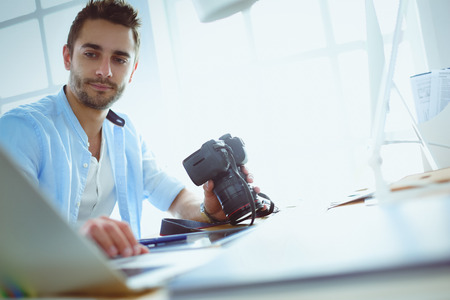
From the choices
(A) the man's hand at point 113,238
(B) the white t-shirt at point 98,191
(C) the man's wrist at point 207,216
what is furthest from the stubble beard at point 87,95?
(A) the man's hand at point 113,238

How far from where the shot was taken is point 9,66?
7.16 ft

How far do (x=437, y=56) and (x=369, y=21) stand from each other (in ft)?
3.91

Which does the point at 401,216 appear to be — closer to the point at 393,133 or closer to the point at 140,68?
the point at 393,133

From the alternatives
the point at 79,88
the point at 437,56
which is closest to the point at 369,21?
the point at 79,88

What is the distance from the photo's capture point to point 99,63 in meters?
1.26

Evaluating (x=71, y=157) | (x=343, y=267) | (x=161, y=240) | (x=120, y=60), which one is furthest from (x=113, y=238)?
(x=120, y=60)

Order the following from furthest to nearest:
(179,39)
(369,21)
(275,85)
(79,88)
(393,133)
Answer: (179,39), (275,85), (393,133), (79,88), (369,21)

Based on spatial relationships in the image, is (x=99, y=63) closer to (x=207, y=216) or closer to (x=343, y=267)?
(x=207, y=216)

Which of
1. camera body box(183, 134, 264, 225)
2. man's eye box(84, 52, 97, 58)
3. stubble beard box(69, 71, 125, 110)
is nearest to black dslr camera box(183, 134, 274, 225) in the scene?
camera body box(183, 134, 264, 225)

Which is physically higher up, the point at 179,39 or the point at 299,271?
the point at 179,39

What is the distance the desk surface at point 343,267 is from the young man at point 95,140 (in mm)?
621

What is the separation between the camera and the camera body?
727mm

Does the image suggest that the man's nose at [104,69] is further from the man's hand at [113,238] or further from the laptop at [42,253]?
the laptop at [42,253]

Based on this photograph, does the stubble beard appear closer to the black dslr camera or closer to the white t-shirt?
the white t-shirt
